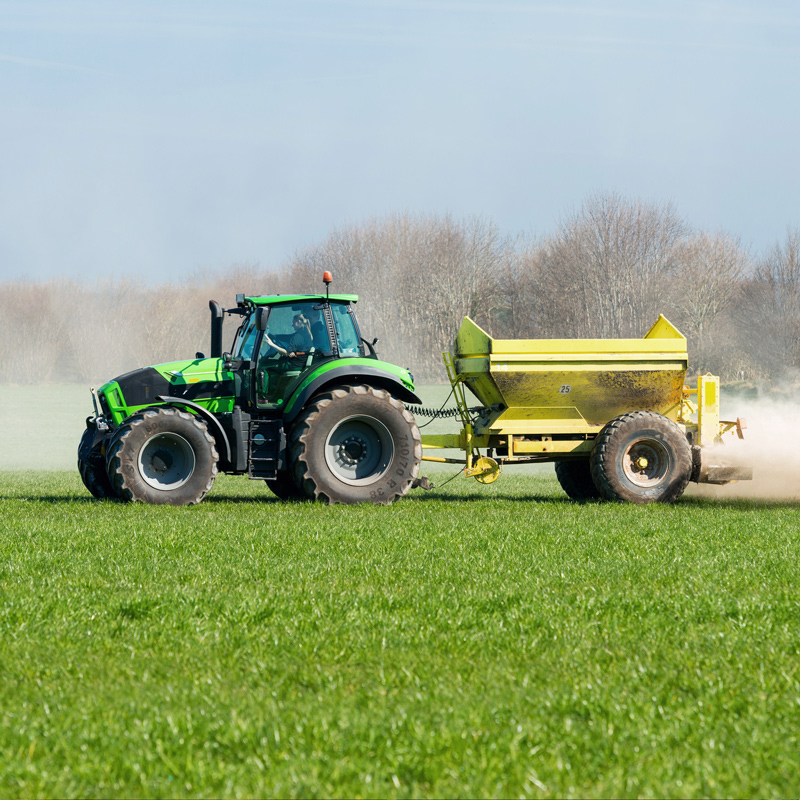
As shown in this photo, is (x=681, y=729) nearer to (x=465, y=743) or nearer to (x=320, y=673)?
(x=465, y=743)

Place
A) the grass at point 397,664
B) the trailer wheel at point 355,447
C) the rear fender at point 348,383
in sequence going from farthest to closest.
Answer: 1. the rear fender at point 348,383
2. the trailer wheel at point 355,447
3. the grass at point 397,664

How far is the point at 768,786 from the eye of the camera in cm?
349

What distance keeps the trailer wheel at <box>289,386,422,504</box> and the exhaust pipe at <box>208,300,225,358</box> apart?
1625mm

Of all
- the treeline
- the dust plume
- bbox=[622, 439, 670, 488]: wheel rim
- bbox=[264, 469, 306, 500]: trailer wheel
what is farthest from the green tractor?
the treeline

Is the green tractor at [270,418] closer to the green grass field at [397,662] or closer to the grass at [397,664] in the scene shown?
the green grass field at [397,662]

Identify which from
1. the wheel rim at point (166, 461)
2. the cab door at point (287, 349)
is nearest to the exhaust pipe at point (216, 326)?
the cab door at point (287, 349)

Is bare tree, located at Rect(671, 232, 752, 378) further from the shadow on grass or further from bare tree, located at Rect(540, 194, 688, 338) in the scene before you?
the shadow on grass

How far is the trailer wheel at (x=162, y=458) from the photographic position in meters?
11.1

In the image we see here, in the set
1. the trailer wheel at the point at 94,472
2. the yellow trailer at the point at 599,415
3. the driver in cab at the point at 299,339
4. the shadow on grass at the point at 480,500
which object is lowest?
the shadow on grass at the point at 480,500

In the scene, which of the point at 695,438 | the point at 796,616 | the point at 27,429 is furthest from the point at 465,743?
the point at 27,429

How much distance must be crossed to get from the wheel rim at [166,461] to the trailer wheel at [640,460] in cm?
517

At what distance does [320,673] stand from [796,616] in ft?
10.2

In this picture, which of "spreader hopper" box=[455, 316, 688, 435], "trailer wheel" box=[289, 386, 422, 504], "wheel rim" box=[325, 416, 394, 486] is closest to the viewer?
"trailer wheel" box=[289, 386, 422, 504]

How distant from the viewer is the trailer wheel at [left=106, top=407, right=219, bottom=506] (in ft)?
36.3
